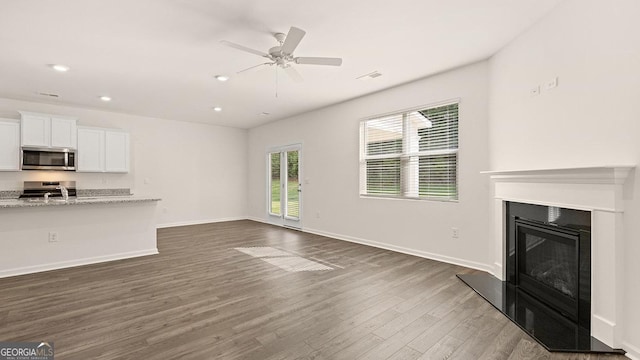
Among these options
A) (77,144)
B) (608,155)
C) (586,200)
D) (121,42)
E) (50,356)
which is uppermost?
(121,42)

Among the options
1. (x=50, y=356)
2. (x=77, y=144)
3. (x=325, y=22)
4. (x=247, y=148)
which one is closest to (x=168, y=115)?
(x=77, y=144)

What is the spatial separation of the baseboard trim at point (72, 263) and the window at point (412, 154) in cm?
389

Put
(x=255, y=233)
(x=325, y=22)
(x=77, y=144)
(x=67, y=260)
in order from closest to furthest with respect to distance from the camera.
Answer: (x=325, y=22)
(x=67, y=260)
(x=77, y=144)
(x=255, y=233)

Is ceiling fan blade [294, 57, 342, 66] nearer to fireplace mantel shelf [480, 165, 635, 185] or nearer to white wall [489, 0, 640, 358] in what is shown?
white wall [489, 0, 640, 358]

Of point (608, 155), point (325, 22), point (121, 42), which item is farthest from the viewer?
point (121, 42)

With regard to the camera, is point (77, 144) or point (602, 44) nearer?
point (602, 44)

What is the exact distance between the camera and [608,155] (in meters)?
2.28

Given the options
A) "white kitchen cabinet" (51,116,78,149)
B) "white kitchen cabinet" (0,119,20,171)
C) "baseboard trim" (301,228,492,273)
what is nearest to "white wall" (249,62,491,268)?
"baseboard trim" (301,228,492,273)

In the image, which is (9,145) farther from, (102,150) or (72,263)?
(72,263)

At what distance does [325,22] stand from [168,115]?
5.60 meters

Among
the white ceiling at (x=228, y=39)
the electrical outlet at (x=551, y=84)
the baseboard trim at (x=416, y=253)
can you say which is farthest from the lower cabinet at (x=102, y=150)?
the electrical outlet at (x=551, y=84)

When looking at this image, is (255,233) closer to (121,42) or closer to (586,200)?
(121,42)

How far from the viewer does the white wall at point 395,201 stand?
4008 millimetres

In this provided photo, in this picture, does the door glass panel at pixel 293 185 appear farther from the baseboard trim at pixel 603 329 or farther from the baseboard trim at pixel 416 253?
the baseboard trim at pixel 603 329
